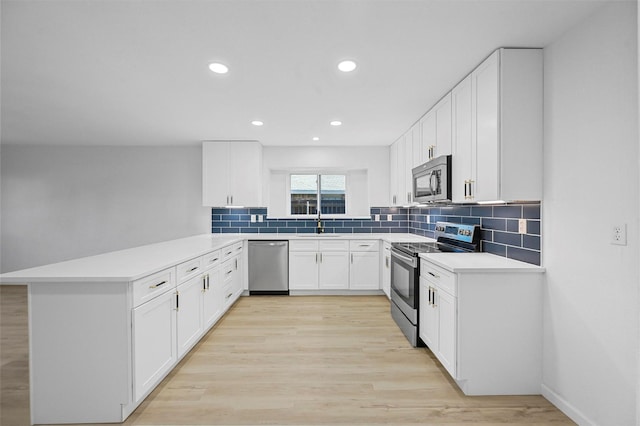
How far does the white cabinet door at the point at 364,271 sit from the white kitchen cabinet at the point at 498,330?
7.37 ft

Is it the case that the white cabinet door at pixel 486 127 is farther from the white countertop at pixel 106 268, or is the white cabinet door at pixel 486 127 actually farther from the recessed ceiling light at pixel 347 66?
the white countertop at pixel 106 268

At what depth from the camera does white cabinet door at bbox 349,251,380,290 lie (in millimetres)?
4238

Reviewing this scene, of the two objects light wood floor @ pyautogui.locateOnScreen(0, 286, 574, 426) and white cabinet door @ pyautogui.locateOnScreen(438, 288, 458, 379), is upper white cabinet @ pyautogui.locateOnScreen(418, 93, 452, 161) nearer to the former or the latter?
white cabinet door @ pyautogui.locateOnScreen(438, 288, 458, 379)

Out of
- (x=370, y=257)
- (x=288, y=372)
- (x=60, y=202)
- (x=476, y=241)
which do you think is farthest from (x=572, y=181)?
(x=60, y=202)

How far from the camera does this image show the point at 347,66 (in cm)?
213

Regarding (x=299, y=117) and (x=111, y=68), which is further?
(x=299, y=117)

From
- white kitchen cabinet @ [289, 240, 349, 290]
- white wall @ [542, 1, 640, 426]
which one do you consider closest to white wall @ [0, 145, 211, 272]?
white kitchen cabinet @ [289, 240, 349, 290]

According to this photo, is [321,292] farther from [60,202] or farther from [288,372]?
[60,202]

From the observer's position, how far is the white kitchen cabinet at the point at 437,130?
8.61ft

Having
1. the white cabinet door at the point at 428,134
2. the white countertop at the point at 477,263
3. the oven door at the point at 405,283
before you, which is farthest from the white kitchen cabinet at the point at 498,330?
the white cabinet door at the point at 428,134

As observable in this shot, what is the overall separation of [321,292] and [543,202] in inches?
120

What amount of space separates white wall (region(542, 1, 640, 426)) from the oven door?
96 centimetres

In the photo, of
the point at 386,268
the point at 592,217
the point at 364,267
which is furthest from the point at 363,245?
the point at 592,217

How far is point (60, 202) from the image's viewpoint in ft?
16.0
